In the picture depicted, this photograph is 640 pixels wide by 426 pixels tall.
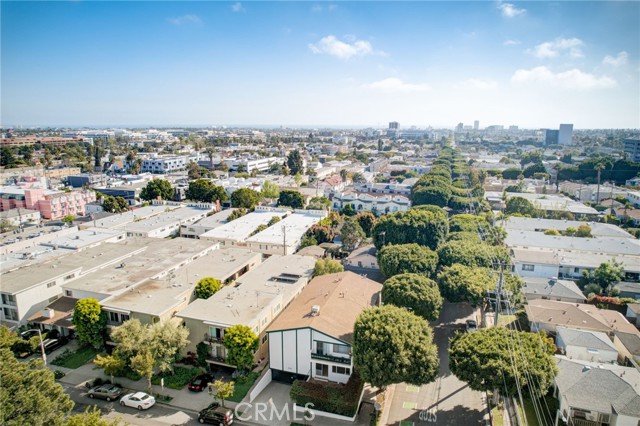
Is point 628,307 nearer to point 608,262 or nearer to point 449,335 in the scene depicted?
point 608,262

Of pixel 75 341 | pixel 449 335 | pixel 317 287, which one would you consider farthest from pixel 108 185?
pixel 449 335

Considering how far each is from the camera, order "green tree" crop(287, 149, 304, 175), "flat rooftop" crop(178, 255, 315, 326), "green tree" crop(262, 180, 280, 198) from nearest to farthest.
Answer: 1. "flat rooftop" crop(178, 255, 315, 326)
2. "green tree" crop(262, 180, 280, 198)
3. "green tree" crop(287, 149, 304, 175)

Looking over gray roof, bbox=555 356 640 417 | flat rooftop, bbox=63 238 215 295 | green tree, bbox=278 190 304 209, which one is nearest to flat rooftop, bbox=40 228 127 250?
flat rooftop, bbox=63 238 215 295

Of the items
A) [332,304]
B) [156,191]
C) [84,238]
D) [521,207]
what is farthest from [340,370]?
[156,191]

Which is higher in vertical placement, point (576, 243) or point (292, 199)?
point (292, 199)

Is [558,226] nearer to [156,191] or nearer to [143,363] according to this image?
[143,363]

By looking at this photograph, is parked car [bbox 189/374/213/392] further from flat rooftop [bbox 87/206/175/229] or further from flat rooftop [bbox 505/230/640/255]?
flat rooftop [bbox 505/230/640/255]
